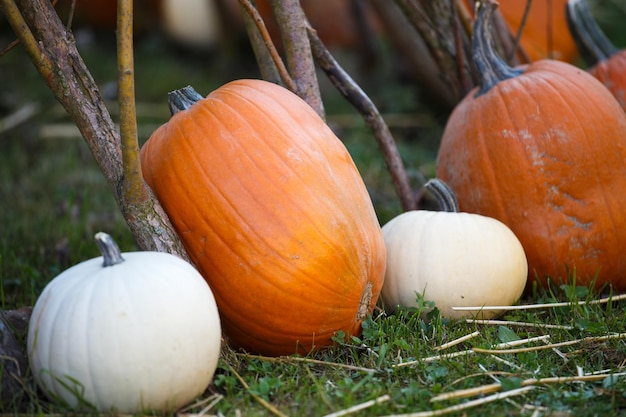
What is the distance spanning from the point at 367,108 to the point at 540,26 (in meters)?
2.38

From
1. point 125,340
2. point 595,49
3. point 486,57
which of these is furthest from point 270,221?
point 595,49

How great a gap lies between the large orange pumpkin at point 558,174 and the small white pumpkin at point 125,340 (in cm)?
118

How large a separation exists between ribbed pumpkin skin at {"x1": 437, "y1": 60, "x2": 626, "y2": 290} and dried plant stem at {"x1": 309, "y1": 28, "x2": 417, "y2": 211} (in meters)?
0.34

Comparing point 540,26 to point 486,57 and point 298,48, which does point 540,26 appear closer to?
point 486,57

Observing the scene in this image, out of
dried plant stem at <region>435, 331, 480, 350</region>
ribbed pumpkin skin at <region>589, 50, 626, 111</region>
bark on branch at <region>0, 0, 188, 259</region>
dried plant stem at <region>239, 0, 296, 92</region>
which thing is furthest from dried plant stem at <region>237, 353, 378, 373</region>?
ribbed pumpkin skin at <region>589, 50, 626, 111</region>

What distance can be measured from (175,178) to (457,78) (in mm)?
1526

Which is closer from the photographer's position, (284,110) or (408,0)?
(284,110)

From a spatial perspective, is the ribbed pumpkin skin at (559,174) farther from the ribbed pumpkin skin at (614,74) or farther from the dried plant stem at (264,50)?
the dried plant stem at (264,50)

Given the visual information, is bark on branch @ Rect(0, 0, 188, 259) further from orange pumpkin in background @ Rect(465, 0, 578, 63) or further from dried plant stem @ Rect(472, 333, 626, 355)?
orange pumpkin in background @ Rect(465, 0, 578, 63)

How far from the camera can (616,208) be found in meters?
2.40

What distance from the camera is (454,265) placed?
2.20 m

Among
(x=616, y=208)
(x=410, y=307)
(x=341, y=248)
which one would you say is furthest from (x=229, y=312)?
(x=616, y=208)

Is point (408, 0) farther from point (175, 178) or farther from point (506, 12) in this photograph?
point (506, 12)

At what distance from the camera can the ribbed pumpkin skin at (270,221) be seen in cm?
189
